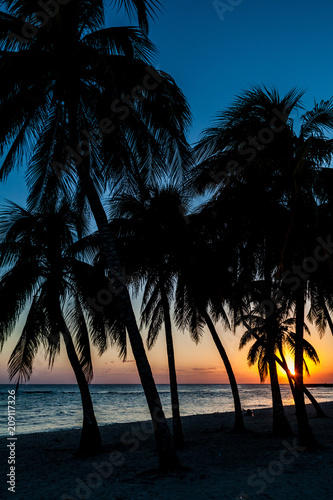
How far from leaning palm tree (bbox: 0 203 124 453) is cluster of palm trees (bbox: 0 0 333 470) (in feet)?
0.13

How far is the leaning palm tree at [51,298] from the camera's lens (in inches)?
451

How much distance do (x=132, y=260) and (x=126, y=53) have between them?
20.5ft

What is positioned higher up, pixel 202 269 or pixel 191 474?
pixel 202 269

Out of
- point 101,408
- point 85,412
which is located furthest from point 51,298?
point 101,408

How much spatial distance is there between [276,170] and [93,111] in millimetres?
4912

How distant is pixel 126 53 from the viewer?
868 cm

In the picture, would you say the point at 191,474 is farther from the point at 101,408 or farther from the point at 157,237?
the point at 101,408

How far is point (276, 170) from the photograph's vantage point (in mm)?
10711

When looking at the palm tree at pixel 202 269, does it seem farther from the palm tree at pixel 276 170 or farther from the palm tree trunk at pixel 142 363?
the palm tree trunk at pixel 142 363

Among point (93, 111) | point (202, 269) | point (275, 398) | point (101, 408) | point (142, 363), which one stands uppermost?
point (93, 111)

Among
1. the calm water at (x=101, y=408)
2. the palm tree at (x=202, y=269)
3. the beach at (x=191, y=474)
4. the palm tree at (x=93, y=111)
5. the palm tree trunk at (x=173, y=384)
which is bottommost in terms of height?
the calm water at (x=101, y=408)

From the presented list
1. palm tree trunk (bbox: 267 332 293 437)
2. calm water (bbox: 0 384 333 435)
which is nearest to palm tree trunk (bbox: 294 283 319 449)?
palm tree trunk (bbox: 267 332 293 437)

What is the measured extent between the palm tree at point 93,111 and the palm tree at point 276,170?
167 centimetres

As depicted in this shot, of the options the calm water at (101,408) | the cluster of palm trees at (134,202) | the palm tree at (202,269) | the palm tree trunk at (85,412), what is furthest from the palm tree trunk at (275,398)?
the calm water at (101,408)
